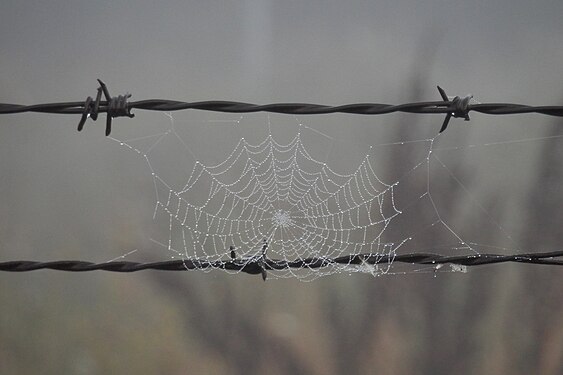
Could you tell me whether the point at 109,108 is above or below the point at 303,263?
above

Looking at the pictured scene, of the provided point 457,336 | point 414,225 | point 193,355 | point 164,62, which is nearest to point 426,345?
point 457,336

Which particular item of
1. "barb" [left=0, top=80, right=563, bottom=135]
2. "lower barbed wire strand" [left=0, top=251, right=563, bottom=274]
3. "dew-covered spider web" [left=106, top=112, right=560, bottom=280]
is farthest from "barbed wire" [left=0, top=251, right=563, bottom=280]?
"dew-covered spider web" [left=106, top=112, right=560, bottom=280]

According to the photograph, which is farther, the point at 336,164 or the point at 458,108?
the point at 336,164

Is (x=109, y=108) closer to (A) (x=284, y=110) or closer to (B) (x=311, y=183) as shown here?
(A) (x=284, y=110)

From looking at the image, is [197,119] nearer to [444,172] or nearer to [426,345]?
[444,172]

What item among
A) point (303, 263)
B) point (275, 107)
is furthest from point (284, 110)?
point (303, 263)

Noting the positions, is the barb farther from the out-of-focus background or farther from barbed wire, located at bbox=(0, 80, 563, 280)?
the out-of-focus background
